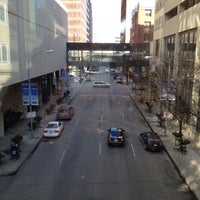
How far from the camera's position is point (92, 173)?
63.2 feet

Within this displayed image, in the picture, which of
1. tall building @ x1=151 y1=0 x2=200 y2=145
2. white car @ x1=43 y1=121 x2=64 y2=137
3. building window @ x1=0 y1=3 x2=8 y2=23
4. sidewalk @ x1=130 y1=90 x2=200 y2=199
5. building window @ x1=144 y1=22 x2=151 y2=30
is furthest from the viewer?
building window @ x1=144 y1=22 x2=151 y2=30

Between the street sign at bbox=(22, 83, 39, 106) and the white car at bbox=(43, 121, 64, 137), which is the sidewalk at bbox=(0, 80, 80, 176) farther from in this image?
the street sign at bbox=(22, 83, 39, 106)

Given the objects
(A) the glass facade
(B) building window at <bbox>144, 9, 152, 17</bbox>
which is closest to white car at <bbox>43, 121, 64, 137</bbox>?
(A) the glass facade

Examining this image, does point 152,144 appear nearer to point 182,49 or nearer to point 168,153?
point 168,153

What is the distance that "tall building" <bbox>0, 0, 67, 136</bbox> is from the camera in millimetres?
24766

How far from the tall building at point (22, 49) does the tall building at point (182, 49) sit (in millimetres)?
13000

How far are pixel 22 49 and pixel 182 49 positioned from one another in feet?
59.4

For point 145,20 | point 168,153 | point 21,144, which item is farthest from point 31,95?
point 145,20

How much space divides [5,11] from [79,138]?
13516mm

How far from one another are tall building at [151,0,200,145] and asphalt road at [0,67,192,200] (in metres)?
4.95

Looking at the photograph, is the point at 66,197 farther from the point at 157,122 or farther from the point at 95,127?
the point at 157,122

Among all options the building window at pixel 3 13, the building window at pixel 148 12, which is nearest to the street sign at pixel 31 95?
the building window at pixel 3 13

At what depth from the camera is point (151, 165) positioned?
2092 cm

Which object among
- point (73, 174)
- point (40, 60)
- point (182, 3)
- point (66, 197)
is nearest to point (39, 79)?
point (40, 60)
